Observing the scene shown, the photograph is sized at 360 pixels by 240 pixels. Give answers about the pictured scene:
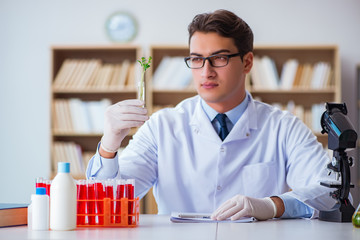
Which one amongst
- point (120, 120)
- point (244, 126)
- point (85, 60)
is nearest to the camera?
point (120, 120)

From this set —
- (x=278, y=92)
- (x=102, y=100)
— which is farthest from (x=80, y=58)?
(x=278, y=92)

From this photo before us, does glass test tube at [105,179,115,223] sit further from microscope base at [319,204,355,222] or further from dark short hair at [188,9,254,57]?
dark short hair at [188,9,254,57]

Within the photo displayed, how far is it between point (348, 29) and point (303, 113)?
95 cm

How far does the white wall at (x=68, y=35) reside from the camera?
14.7 feet

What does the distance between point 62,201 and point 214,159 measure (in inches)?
33.2

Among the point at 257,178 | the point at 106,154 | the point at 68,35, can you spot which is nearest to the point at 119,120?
the point at 106,154

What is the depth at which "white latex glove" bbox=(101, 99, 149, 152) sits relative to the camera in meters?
1.65

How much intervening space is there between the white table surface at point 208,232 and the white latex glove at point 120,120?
0.34 m

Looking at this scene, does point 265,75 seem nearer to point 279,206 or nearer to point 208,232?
point 279,206

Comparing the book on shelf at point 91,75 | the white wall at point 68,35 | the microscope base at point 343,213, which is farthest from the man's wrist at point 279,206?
the white wall at point 68,35

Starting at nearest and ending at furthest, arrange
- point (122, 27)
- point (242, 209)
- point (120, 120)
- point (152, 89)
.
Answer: point (242, 209) → point (120, 120) → point (152, 89) → point (122, 27)

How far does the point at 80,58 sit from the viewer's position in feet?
14.8

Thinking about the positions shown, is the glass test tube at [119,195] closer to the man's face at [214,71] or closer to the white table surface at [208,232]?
the white table surface at [208,232]

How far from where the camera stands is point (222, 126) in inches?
81.8
